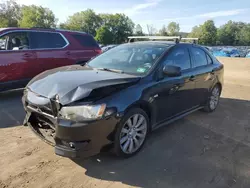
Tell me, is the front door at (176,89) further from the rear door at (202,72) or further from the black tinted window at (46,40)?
the black tinted window at (46,40)

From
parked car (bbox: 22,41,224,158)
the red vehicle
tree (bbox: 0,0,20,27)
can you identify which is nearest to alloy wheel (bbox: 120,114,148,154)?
parked car (bbox: 22,41,224,158)

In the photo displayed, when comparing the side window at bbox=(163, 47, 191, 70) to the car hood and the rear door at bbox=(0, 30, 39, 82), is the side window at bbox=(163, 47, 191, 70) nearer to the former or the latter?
the car hood

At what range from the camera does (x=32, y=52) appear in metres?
6.23

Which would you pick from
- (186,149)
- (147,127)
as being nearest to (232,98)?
(186,149)

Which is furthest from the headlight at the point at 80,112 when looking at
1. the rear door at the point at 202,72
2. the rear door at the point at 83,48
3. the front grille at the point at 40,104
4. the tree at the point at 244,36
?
the tree at the point at 244,36

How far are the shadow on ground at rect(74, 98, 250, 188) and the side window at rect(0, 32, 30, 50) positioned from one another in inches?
167

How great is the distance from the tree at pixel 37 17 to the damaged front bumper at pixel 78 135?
7359 centimetres

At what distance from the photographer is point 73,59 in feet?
23.1

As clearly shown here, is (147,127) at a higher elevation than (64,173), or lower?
higher

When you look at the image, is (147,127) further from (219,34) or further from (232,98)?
(219,34)

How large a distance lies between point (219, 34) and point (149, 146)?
418 ft

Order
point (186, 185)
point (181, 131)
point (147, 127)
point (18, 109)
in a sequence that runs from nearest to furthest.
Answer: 1. point (186, 185)
2. point (147, 127)
3. point (181, 131)
4. point (18, 109)

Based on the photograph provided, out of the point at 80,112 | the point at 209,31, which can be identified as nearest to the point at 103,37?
the point at 209,31

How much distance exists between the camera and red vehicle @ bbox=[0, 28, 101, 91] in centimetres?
587
